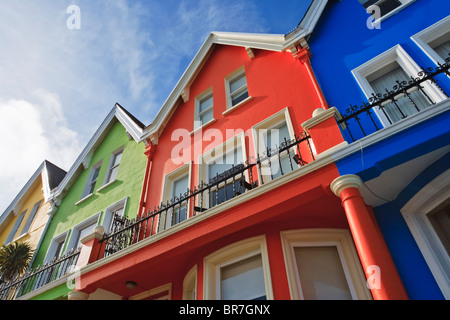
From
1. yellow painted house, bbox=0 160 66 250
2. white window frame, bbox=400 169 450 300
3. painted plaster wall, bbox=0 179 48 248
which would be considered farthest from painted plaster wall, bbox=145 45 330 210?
yellow painted house, bbox=0 160 66 250

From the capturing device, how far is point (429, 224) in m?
5.42

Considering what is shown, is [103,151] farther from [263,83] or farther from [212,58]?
[263,83]

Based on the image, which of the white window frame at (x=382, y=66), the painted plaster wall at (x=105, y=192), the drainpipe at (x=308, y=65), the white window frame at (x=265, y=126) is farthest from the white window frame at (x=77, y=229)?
the white window frame at (x=382, y=66)

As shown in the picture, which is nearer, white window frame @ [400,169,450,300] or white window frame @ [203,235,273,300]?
white window frame @ [400,169,450,300]

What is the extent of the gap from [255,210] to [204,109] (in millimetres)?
7106

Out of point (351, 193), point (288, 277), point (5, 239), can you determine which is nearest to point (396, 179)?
point (351, 193)

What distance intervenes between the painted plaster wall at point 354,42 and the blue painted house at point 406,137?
3 cm

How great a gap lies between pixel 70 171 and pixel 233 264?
11.5 m

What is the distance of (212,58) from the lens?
1312 cm

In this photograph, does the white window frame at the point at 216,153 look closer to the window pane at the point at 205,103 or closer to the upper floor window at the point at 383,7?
the window pane at the point at 205,103

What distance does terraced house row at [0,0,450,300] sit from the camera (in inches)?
204

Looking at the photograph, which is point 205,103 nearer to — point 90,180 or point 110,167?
point 110,167

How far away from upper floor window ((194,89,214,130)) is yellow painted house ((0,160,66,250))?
8.77 meters

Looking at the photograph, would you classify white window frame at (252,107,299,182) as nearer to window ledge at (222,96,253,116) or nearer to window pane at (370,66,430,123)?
window ledge at (222,96,253,116)
